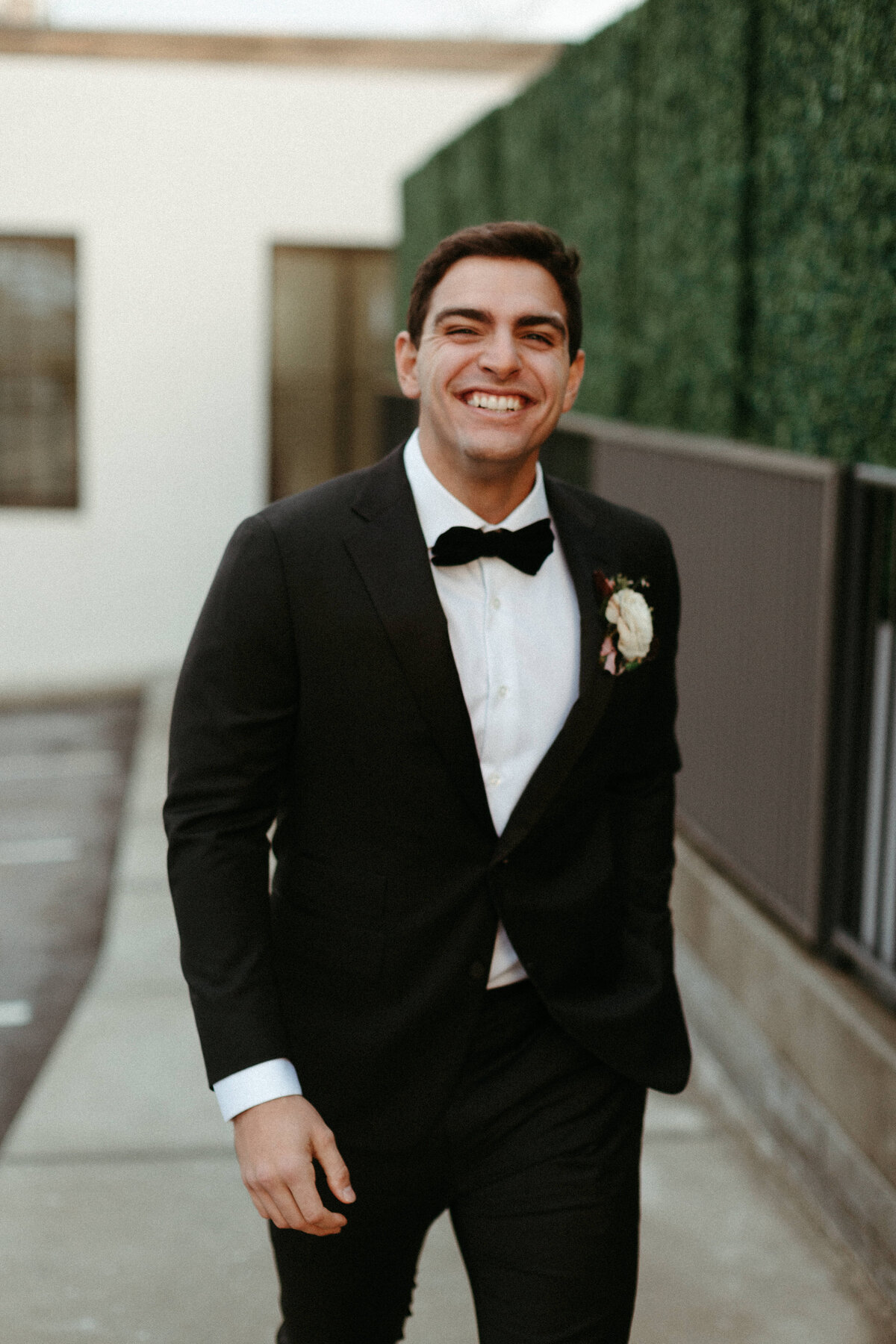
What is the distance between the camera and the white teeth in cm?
217

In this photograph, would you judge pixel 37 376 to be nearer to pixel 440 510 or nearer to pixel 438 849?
pixel 440 510

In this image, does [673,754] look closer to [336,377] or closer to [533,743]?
[533,743]

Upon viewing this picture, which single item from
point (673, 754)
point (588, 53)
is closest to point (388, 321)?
point (588, 53)

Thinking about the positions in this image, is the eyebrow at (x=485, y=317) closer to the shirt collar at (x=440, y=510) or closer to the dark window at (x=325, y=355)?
the shirt collar at (x=440, y=510)

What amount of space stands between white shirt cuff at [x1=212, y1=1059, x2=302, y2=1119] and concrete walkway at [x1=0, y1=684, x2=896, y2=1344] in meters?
1.48

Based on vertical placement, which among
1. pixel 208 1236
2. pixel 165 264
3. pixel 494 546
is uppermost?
pixel 165 264

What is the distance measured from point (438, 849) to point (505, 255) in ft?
2.68

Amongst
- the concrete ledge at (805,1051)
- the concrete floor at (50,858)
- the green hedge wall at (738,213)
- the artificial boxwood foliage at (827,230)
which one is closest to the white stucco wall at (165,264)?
the concrete floor at (50,858)

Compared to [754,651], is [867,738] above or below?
below

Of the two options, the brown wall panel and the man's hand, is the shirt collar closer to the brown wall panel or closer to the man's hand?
the man's hand

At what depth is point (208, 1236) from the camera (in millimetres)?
3723

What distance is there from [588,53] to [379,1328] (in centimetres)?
577

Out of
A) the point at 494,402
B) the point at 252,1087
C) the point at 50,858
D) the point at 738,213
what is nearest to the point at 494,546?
the point at 494,402

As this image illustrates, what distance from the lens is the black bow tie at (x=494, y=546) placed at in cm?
224
